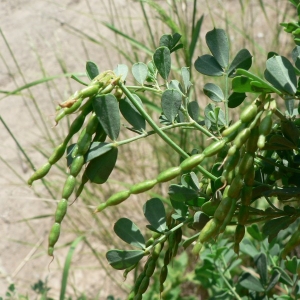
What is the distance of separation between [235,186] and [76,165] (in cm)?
15

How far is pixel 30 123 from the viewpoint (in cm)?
237

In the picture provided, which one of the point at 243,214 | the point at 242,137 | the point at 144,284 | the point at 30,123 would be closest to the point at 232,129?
the point at 242,137

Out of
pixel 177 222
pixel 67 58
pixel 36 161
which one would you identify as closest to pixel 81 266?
pixel 36 161

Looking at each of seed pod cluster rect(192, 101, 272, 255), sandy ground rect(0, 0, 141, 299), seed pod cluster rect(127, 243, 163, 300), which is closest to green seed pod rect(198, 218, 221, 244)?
seed pod cluster rect(192, 101, 272, 255)

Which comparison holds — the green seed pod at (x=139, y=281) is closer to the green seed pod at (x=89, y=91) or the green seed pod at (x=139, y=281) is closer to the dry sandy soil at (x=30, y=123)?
the green seed pod at (x=89, y=91)

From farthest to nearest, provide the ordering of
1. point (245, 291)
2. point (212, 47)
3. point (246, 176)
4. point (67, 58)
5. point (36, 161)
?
point (67, 58) → point (36, 161) → point (245, 291) → point (212, 47) → point (246, 176)

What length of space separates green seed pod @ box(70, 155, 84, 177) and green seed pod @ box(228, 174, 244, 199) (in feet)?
0.47

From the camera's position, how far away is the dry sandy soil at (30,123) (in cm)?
203

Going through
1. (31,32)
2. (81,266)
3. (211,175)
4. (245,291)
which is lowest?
(81,266)

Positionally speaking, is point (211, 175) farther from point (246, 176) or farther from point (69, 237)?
point (69, 237)

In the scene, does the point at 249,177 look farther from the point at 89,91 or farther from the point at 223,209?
the point at 89,91

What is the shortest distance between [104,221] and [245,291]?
1.12m

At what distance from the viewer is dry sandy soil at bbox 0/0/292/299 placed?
2.03m

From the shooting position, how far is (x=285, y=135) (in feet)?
2.07
